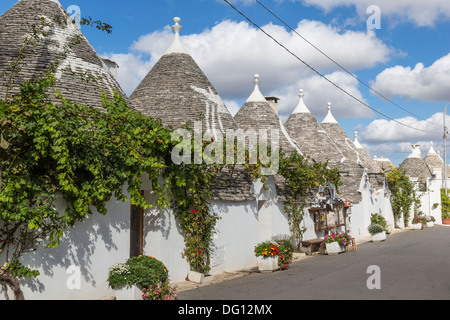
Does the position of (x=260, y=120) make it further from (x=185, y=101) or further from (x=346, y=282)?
(x=346, y=282)

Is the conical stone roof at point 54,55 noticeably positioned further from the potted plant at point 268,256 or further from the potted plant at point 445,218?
the potted plant at point 445,218

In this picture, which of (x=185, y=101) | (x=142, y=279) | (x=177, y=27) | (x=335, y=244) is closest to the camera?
(x=142, y=279)

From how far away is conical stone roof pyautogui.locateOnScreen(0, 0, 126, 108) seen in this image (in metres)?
9.66

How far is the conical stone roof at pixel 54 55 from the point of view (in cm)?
966

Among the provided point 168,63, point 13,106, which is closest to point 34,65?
point 13,106

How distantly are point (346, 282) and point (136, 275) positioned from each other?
506 centimetres

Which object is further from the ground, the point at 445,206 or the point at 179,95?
the point at 179,95

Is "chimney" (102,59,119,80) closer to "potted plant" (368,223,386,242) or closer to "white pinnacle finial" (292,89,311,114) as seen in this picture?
"white pinnacle finial" (292,89,311,114)

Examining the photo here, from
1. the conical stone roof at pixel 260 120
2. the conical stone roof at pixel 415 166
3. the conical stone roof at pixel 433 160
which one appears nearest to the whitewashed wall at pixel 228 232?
the conical stone roof at pixel 260 120

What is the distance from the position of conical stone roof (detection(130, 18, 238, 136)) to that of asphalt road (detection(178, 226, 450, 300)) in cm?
524

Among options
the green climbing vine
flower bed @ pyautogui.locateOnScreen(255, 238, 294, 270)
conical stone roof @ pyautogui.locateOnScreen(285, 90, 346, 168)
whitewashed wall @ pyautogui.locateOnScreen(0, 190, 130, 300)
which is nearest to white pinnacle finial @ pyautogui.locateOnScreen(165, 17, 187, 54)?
the green climbing vine

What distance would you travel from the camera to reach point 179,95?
47.7 feet

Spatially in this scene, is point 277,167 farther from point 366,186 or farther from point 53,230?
point 366,186

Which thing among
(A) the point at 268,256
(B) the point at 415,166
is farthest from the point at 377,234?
(B) the point at 415,166
